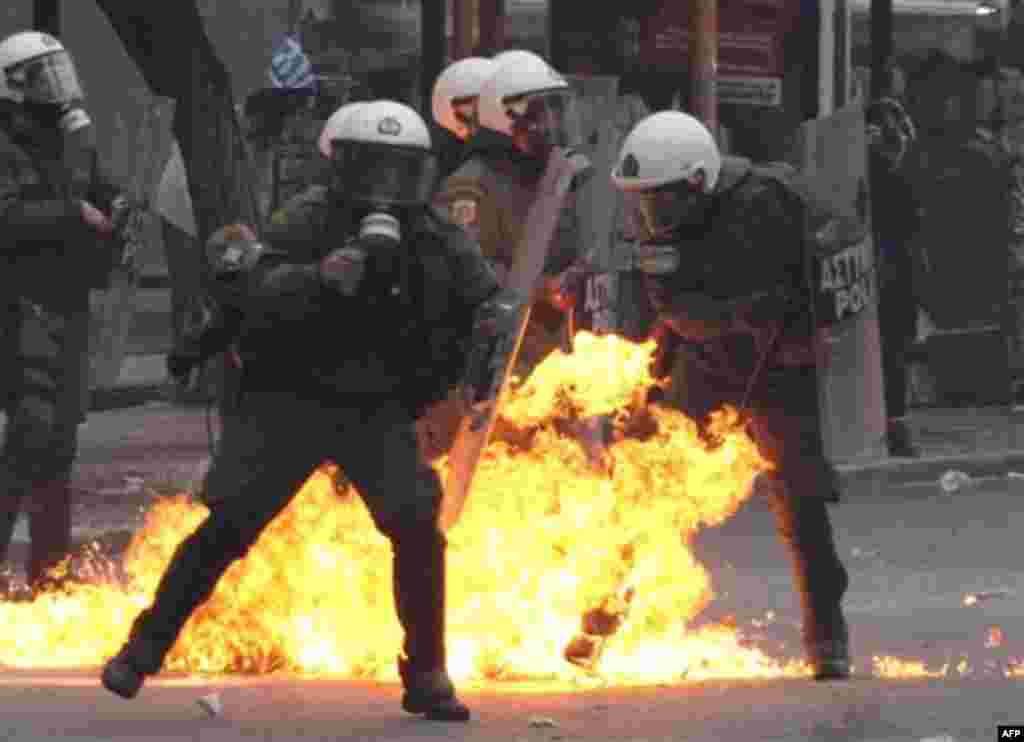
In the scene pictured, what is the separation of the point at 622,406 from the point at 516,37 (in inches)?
493

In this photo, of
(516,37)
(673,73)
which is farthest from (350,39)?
(673,73)

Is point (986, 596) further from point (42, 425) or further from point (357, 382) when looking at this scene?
point (357, 382)

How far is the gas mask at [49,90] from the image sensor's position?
10.7m

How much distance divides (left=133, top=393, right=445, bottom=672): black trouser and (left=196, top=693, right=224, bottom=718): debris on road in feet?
0.51

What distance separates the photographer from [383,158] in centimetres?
830

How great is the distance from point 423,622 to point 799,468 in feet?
5.10

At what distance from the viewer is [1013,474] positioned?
55.7 ft

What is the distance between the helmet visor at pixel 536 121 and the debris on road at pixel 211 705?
2.09 m

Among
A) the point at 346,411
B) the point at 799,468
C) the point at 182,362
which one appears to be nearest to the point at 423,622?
the point at 346,411

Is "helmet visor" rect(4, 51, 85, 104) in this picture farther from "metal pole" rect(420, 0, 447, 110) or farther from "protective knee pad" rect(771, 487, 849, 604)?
"metal pole" rect(420, 0, 447, 110)

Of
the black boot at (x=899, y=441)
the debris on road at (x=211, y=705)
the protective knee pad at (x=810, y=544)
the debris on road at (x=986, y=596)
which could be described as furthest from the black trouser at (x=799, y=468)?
the black boot at (x=899, y=441)

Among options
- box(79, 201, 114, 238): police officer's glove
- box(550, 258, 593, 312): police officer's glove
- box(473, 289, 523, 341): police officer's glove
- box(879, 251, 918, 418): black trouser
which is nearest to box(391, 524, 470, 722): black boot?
box(473, 289, 523, 341): police officer's glove

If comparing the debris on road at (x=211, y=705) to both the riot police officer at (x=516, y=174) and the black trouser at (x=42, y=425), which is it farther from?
the black trouser at (x=42, y=425)

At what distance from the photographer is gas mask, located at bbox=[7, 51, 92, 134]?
35.2 feet
